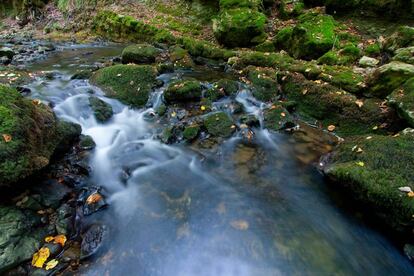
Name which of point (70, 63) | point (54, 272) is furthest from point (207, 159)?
point (70, 63)

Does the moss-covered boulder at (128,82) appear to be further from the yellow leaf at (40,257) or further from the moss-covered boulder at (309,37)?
the moss-covered boulder at (309,37)

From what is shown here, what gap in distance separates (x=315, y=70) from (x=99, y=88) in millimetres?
6177

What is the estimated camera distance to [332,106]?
7.35 meters

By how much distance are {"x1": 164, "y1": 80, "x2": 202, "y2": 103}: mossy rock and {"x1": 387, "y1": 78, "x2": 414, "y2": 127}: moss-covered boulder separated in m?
4.55

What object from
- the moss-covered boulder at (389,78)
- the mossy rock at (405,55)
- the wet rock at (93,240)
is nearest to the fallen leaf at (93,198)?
the wet rock at (93,240)

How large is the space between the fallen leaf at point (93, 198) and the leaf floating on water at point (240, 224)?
86.8 inches

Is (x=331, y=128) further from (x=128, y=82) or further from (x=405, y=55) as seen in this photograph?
(x=128, y=82)

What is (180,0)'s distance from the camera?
53.9 feet

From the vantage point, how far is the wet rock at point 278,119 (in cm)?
731

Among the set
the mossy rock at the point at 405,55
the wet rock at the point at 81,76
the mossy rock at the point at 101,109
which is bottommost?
the wet rock at the point at 81,76

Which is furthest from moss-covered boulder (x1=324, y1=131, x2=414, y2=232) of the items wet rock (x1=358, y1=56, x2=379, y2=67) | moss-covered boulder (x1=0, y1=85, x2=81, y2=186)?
moss-covered boulder (x1=0, y1=85, x2=81, y2=186)

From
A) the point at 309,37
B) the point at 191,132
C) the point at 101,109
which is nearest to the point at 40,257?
the point at 191,132

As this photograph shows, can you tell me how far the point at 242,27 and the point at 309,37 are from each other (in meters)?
2.72

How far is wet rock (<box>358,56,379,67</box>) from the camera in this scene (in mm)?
8770
